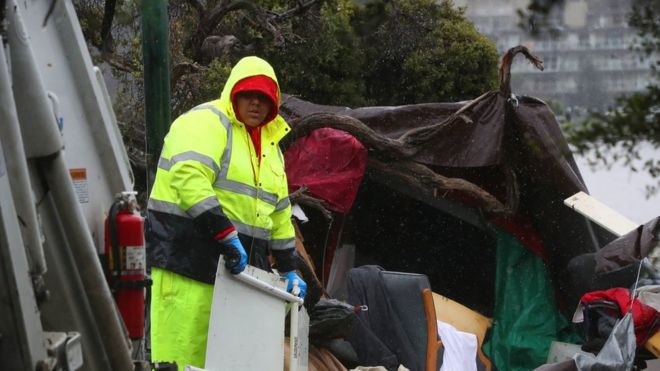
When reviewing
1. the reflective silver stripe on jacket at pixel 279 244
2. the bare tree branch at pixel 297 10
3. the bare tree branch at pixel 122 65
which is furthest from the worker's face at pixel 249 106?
the bare tree branch at pixel 297 10

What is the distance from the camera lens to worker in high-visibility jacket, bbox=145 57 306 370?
4555 millimetres

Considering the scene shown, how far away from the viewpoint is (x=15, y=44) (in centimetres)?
265

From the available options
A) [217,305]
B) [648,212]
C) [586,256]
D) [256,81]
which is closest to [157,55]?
[256,81]

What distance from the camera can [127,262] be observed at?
311 cm

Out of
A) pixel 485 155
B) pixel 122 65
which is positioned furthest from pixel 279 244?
pixel 122 65

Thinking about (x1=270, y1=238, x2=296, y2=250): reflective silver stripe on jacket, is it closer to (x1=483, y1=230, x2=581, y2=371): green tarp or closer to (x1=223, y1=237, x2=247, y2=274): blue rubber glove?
(x1=223, y1=237, x2=247, y2=274): blue rubber glove

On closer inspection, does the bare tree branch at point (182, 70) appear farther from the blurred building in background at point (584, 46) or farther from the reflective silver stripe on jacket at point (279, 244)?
the blurred building in background at point (584, 46)

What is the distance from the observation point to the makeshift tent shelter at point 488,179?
7266 millimetres

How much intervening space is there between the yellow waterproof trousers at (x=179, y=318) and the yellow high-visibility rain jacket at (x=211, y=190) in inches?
2.2

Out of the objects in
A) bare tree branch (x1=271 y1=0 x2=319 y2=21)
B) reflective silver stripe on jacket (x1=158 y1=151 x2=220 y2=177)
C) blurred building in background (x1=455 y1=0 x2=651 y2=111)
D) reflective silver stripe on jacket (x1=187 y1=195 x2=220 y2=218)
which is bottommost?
reflective silver stripe on jacket (x1=187 y1=195 x2=220 y2=218)

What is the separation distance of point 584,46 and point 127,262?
4.46 feet

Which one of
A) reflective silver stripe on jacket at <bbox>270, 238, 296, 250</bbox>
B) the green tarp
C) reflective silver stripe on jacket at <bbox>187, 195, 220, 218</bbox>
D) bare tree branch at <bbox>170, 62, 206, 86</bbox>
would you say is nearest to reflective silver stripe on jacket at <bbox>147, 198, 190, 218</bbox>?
reflective silver stripe on jacket at <bbox>187, 195, 220, 218</bbox>

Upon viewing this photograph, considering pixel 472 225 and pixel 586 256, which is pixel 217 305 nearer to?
pixel 586 256

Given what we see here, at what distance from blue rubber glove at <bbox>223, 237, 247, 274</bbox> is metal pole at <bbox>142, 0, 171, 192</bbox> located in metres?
1.16
